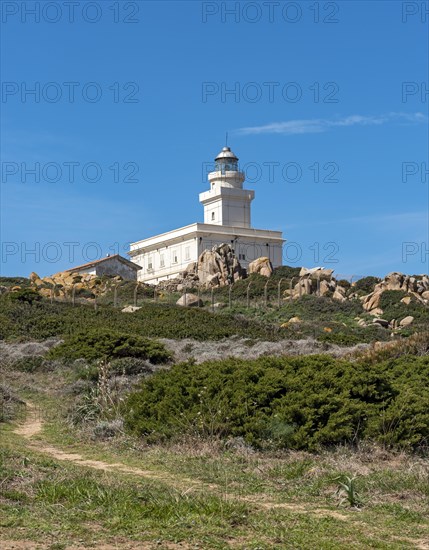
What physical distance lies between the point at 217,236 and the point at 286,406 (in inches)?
2010

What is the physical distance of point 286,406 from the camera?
401 inches

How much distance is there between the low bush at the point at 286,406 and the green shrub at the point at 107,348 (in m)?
6.99

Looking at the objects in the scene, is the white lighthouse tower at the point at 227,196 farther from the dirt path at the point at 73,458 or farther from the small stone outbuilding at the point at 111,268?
the dirt path at the point at 73,458

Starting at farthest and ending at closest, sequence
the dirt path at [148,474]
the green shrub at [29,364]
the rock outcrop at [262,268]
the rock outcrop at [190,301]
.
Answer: the rock outcrop at [262,268] < the rock outcrop at [190,301] < the green shrub at [29,364] < the dirt path at [148,474]

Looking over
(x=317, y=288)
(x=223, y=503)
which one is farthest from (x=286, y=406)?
(x=317, y=288)

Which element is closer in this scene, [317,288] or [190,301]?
[190,301]

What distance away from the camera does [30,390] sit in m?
15.7

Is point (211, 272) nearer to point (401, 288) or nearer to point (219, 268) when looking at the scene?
point (219, 268)

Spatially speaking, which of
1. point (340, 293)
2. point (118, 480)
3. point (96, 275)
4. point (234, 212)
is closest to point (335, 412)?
point (118, 480)

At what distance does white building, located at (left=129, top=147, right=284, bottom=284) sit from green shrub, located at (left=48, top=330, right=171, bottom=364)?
39.6 m

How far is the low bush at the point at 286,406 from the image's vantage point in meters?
9.97

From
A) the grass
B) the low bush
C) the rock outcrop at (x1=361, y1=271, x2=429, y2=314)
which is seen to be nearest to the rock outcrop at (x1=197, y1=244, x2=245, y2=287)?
the rock outcrop at (x1=361, y1=271, x2=429, y2=314)

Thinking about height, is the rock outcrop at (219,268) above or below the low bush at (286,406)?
above

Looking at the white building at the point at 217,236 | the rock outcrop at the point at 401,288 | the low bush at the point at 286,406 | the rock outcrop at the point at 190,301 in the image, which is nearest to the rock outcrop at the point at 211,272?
the white building at the point at 217,236
